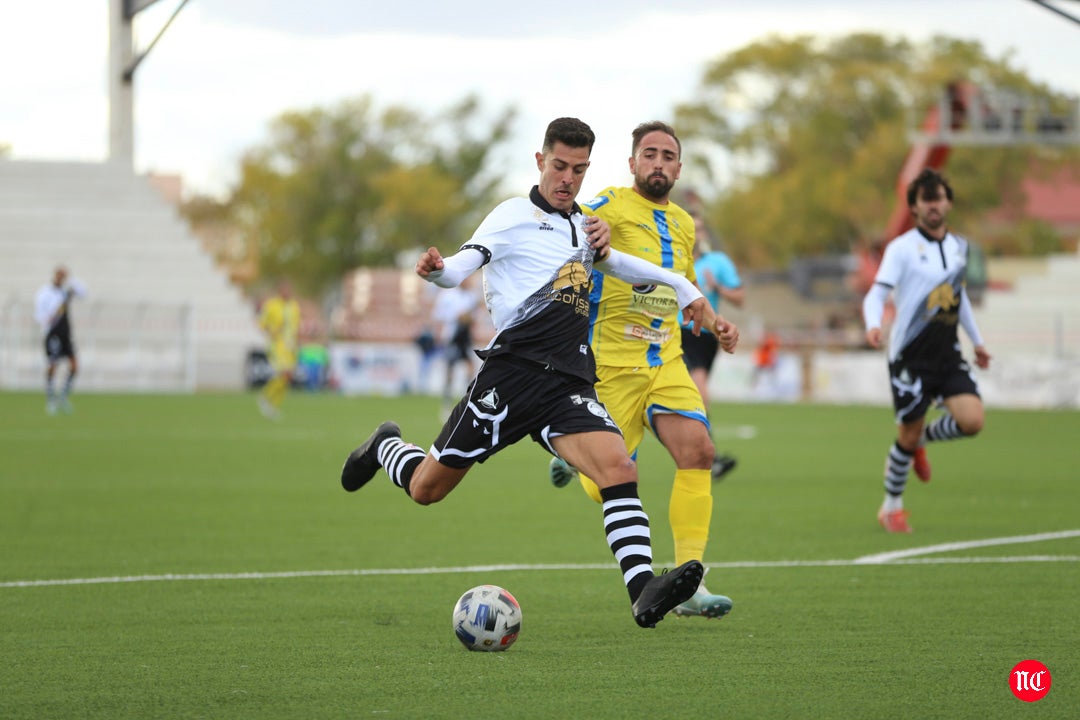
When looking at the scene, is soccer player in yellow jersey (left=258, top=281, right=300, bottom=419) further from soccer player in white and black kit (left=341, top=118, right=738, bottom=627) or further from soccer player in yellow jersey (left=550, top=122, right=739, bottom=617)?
A: soccer player in white and black kit (left=341, top=118, right=738, bottom=627)

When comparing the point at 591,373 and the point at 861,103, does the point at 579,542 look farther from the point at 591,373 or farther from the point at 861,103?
the point at 861,103

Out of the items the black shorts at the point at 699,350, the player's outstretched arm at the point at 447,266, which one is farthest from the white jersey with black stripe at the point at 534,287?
→ the black shorts at the point at 699,350

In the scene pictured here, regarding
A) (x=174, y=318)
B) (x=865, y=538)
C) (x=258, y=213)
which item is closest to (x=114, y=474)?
(x=865, y=538)

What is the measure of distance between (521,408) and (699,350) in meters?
7.69

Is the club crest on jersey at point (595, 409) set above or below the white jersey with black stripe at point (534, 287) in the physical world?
below

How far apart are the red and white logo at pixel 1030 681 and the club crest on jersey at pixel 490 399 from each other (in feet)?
7.68

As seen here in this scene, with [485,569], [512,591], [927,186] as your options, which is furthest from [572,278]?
[927,186]

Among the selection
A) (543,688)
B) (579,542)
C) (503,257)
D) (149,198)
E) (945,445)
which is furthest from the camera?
(149,198)

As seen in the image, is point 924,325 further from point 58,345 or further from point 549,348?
point 58,345

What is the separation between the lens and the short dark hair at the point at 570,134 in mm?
6688

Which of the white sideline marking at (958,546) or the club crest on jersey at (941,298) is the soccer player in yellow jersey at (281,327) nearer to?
the club crest on jersey at (941,298)

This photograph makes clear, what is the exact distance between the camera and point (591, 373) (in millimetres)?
6930

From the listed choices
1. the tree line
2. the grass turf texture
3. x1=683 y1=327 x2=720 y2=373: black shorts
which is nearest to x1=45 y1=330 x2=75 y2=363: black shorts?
the grass turf texture

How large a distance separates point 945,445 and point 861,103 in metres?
46.5
